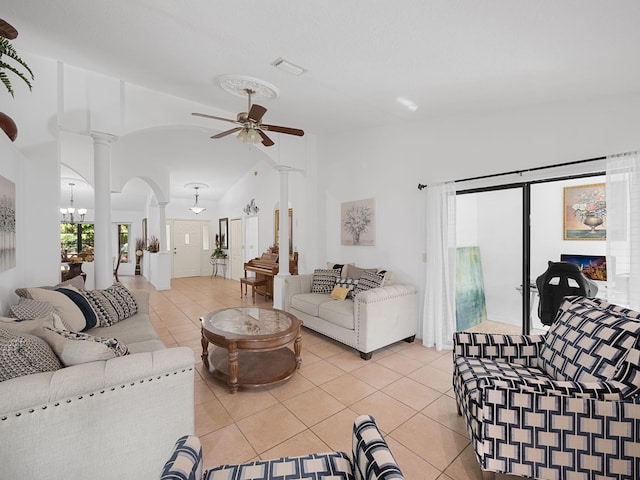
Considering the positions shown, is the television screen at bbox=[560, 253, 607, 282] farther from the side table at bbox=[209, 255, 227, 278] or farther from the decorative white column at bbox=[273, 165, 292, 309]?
the side table at bbox=[209, 255, 227, 278]

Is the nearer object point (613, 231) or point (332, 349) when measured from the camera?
point (613, 231)

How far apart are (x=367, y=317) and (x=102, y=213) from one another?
3153 mm

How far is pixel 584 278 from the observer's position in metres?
2.62

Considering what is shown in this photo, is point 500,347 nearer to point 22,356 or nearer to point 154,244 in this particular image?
point 22,356

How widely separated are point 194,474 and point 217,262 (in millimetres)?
9206


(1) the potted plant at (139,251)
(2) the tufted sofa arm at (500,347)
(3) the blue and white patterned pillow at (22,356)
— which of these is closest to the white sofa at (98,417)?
(3) the blue and white patterned pillow at (22,356)

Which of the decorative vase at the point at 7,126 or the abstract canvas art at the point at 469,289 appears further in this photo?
the abstract canvas art at the point at 469,289

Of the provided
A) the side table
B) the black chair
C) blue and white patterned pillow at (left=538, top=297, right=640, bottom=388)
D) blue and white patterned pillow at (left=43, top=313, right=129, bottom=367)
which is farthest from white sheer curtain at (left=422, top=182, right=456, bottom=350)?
the side table

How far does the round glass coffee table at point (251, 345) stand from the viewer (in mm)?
2533

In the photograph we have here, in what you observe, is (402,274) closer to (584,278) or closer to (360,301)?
(360,301)

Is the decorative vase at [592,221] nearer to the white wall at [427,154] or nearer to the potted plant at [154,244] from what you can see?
the white wall at [427,154]

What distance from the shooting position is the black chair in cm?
262

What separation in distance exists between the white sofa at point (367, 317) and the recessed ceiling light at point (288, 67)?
2285 mm

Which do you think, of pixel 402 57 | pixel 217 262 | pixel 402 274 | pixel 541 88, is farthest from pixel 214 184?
pixel 541 88
